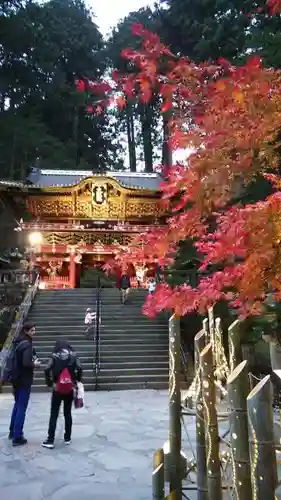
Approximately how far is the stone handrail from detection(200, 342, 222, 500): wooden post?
8235 millimetres

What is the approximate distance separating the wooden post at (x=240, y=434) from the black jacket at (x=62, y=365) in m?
3.44

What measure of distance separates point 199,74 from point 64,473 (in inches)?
166

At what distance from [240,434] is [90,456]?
3.42 metres

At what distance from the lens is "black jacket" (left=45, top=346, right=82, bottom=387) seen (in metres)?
5.64

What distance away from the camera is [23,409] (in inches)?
230

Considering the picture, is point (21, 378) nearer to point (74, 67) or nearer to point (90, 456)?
point (90, 456)

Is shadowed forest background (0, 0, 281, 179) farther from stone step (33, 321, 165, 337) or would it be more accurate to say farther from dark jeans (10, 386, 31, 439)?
dark jeans (10, 386, 31, 439)

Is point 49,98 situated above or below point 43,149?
above

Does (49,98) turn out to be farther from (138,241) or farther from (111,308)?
(138,241)

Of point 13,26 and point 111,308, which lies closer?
point 111,308

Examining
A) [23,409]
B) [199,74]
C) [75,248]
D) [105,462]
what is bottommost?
[105,462]

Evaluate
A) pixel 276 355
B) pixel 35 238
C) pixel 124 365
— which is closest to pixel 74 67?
pixel 35 238

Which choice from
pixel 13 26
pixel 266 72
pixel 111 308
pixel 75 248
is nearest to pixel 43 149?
pixel 13 26

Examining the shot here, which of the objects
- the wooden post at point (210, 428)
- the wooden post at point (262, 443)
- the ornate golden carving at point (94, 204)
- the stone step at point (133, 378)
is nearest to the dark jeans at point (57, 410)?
the wooden post at point (210, 428)
